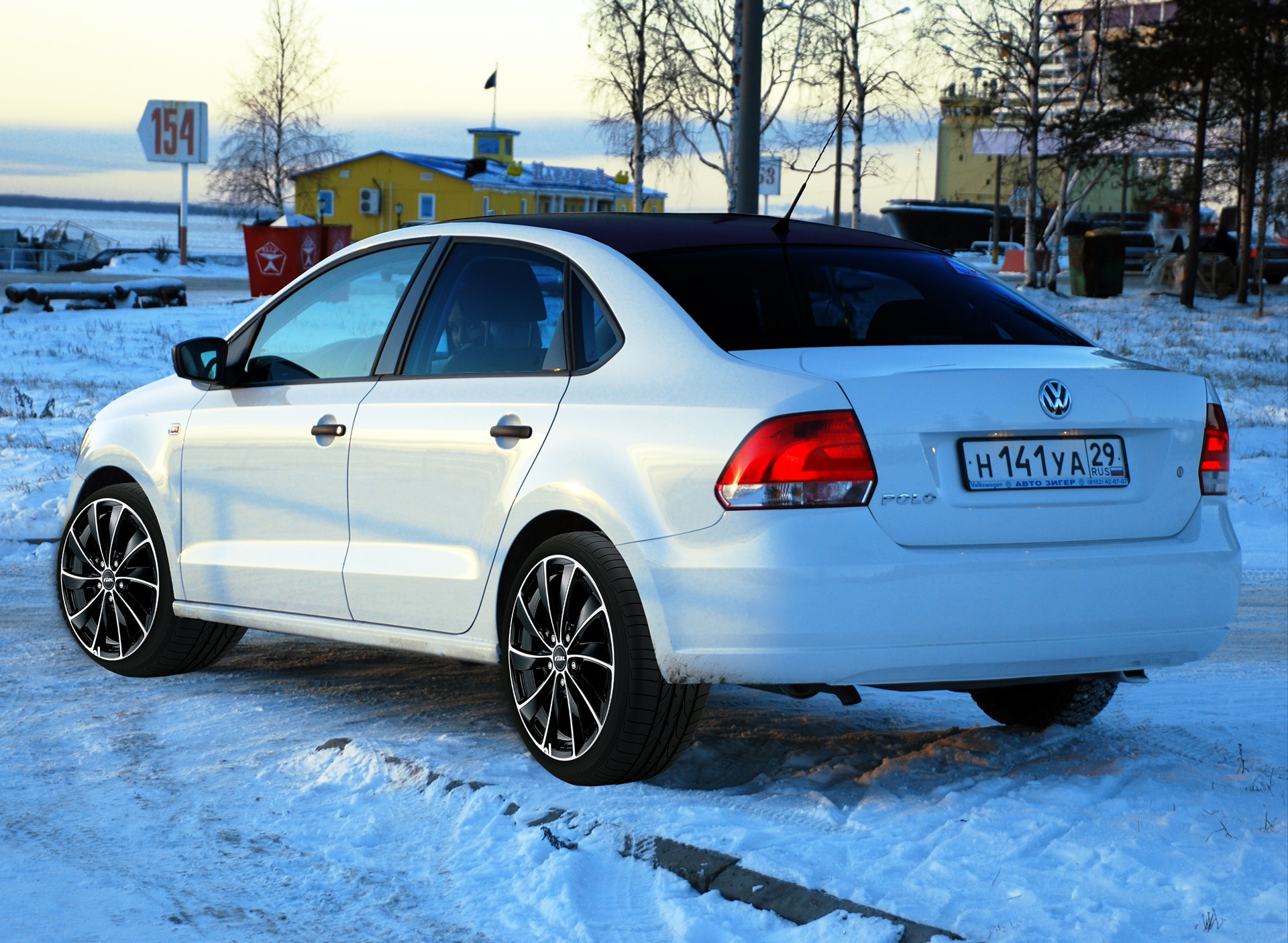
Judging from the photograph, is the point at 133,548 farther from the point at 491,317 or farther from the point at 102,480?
the point at 491,317

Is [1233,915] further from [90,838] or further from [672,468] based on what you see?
[90,838]

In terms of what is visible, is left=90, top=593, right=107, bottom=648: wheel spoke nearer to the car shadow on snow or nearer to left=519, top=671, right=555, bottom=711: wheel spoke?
the car shadow on snow

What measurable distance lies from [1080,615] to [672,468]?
1.13m

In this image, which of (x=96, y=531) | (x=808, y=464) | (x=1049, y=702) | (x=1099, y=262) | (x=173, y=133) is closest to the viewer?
(x=808, y=464)

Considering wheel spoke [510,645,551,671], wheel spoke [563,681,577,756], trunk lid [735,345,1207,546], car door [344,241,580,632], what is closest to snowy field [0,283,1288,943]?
wheel spoke [563,681,577,756]

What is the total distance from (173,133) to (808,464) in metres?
53.6

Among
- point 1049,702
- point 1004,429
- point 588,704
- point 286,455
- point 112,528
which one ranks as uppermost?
point 1004,429

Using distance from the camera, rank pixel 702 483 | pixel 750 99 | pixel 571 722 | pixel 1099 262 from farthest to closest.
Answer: pixel 1099 262 → pixel 750 99 → pixel 571 722 → pixel 702 483

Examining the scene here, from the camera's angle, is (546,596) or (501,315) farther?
(501,315)

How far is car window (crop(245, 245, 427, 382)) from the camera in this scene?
17.4 ft

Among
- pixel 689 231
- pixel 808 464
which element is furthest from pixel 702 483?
pixel 689 231

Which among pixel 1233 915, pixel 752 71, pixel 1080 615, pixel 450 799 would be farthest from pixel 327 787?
pixel 752 71

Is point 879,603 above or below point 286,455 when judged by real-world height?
below

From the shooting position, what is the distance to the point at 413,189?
71.4 meters
